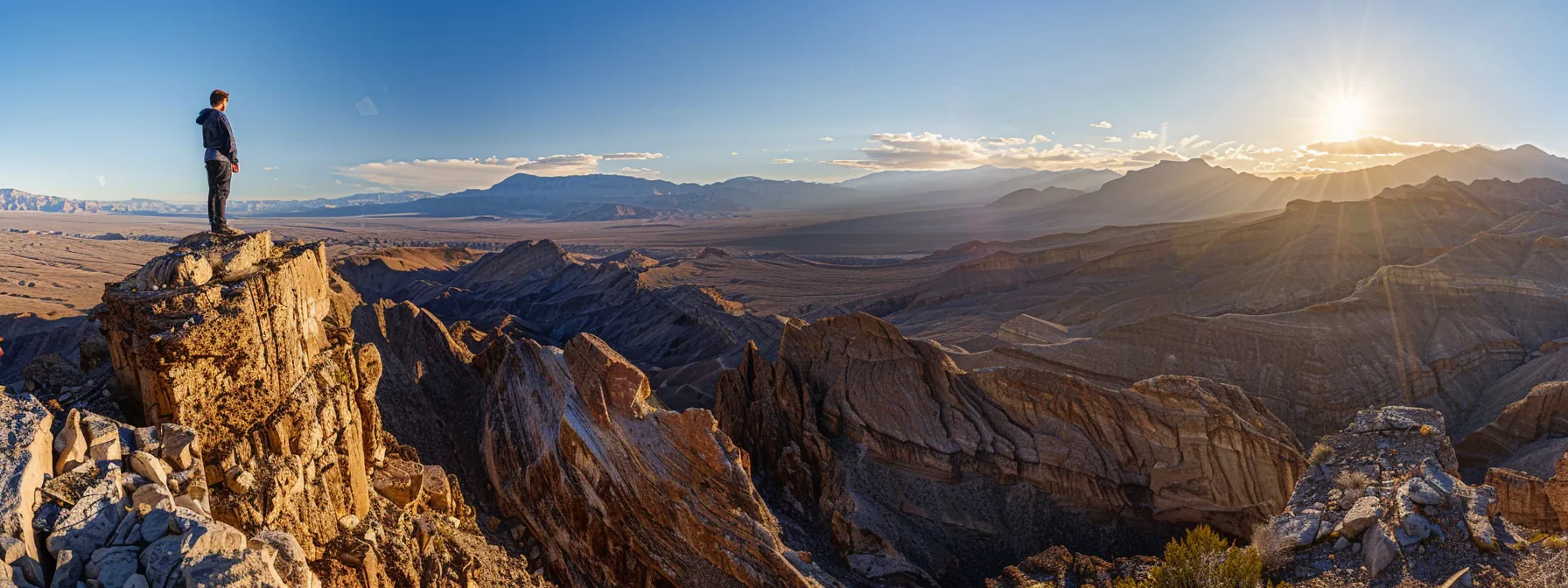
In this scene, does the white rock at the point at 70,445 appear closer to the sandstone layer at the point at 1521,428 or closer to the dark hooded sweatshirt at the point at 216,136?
the dark hooded sweatshirt at the point at 216,136

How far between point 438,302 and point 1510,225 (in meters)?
87.1

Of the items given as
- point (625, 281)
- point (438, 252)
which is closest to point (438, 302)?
point (625, 281)

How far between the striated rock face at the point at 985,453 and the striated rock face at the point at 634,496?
4.27 meters

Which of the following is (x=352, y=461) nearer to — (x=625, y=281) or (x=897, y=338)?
(x=897, y=338)

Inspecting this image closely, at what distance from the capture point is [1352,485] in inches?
520

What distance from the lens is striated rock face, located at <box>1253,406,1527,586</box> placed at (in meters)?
10.7

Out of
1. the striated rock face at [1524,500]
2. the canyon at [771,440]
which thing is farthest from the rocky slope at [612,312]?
the striated rock face at [1524,500]

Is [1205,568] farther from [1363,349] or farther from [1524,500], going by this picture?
[1363,349]

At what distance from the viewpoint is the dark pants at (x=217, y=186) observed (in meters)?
8.67

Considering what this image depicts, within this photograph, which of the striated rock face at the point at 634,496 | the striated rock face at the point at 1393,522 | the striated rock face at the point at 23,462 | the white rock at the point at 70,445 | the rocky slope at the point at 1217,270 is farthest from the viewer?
the rocky slope at the point at 1217,270

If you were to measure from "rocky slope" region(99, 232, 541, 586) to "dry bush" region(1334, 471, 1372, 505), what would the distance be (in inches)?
569

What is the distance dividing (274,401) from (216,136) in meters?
3.22

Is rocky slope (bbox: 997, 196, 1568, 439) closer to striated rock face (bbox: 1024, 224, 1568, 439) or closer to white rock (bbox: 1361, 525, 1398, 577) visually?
striated rock face (bbox: 1024, 224, 1568, 439)

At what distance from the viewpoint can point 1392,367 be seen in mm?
30656
